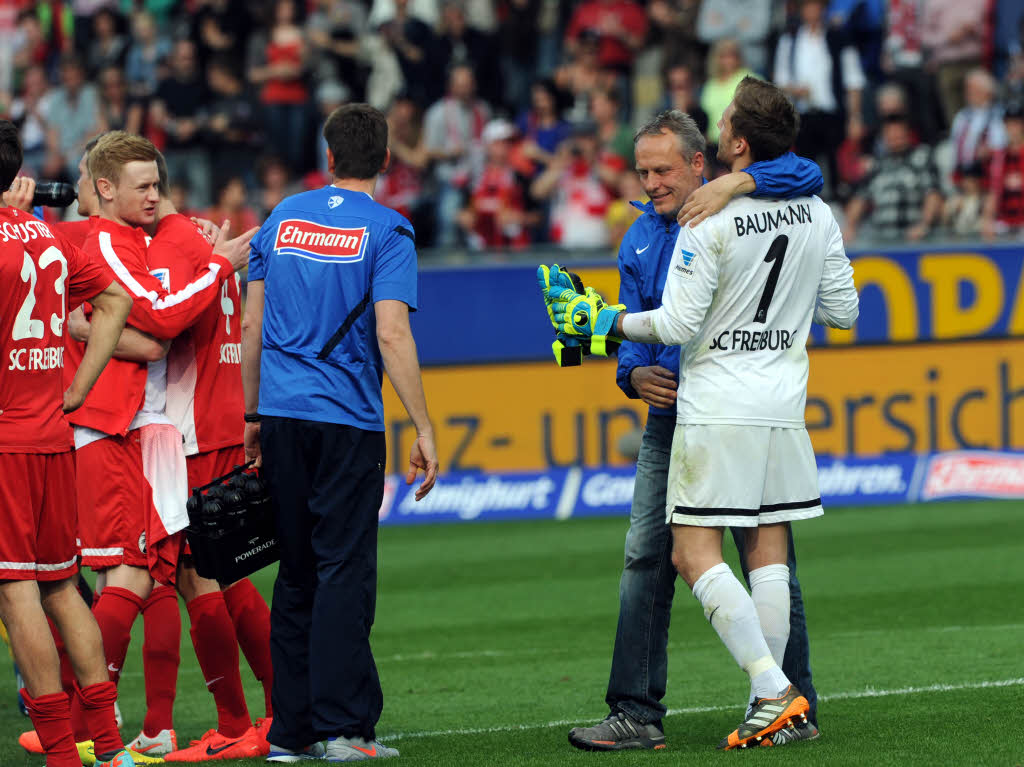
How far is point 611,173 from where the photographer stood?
53.1 ft

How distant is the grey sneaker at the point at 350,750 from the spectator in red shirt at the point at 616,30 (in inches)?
511

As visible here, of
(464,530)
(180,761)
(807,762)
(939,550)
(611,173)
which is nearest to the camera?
(807,762)

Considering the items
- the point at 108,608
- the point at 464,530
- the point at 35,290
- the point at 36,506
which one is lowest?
the point at 464,530

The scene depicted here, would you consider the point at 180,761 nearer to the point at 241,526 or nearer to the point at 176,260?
the point at 241,526

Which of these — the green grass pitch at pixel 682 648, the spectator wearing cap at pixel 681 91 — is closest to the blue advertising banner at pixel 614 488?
the green grass pitch at pixel 682 648

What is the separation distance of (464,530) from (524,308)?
2015mm

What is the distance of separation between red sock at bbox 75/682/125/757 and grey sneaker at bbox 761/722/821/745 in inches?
89.1

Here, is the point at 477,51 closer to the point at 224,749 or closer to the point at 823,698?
the point at 823,698

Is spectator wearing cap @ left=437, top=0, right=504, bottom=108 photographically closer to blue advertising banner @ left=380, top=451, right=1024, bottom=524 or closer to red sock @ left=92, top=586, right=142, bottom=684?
blue advertising banner @ left=380, top=451, right=1024, bottom=524

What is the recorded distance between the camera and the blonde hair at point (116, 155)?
6688 mm

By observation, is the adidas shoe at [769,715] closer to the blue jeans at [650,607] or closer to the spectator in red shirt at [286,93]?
the blue jeans at [650,607]

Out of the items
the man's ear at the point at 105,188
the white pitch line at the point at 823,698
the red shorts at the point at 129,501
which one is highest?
the man's ear at the point at 105,188

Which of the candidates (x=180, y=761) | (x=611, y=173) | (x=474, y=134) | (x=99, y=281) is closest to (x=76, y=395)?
(x=99, y=281)

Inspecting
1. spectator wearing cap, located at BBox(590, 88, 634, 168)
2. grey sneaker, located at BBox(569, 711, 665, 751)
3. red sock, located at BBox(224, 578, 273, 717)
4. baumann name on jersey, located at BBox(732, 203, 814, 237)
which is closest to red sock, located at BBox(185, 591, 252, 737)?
red sock, located at BBox(224, 578, 273, 717)
